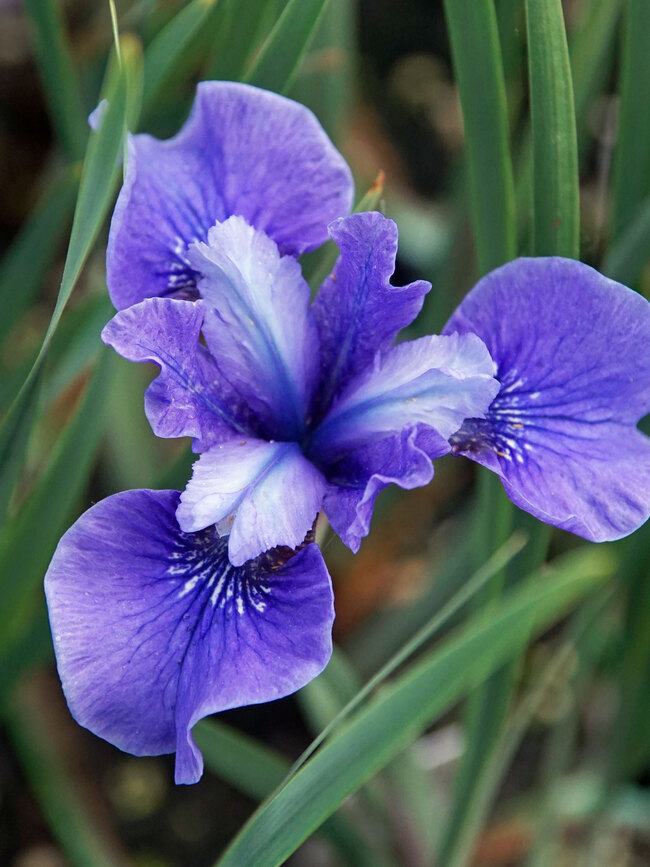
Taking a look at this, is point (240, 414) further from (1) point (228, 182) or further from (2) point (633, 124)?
(2) point (633, 124)

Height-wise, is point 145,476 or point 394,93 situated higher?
point 394,93

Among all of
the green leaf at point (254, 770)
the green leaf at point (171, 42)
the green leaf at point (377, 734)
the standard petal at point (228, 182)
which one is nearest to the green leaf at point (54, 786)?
the green leaf at point (254, 770)

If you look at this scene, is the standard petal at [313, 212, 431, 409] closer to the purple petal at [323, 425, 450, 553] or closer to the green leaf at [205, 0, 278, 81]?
the purple petal at [323, 425, 450, 553]

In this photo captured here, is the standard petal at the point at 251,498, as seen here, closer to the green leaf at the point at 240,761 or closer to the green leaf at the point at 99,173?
the green leaf at the point at 99,173

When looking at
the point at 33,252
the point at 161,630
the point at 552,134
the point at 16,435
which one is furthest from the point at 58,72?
the point at 161,630

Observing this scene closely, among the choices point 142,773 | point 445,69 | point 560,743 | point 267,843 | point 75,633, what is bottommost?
point 142,773

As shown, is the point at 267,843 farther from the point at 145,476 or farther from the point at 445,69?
the point at 445,69

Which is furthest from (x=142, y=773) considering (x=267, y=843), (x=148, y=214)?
(x=148, y=214)
